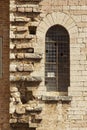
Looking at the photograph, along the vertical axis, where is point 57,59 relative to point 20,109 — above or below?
above

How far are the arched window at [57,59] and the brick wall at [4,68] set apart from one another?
3.54 feet

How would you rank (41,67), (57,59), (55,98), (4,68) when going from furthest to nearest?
(4,68)
(57,59)
(41,67)
(55,98)

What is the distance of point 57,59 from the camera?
14461 millimetres

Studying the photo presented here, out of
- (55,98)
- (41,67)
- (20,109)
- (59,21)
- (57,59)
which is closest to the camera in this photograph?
(20,109)

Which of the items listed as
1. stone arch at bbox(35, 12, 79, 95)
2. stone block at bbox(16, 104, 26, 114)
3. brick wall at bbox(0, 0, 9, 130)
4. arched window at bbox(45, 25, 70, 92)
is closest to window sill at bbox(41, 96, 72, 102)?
arched window at bbox(45, 25, 70, 92)

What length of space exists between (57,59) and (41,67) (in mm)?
521

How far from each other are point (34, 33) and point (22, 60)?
75 centimetres

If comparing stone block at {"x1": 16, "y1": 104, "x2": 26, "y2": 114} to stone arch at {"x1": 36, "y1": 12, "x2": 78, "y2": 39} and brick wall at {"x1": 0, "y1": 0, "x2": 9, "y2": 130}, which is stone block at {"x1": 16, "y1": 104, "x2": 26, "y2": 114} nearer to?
brick wall at {"x1": 0, "y1": 0, "x2": 9, "y2": 130}

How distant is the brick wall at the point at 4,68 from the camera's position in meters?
14.6

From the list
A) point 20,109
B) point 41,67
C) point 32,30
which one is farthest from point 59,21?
point 20,109

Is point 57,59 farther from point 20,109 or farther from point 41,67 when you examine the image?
point 20,109

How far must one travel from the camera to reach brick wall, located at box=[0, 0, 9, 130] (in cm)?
1458

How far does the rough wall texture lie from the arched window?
0.56 ft

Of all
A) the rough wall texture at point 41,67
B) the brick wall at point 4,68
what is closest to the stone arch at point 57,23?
the rough wall texture at point 41,67
